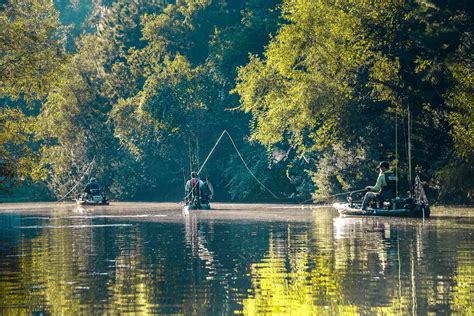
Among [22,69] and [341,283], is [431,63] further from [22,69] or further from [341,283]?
[341,283]

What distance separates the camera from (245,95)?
70562mm

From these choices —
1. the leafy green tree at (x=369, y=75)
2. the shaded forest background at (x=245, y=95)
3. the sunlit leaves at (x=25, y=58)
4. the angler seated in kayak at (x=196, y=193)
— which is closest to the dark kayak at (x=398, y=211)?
the shaded forest background at (x=245, y=95)

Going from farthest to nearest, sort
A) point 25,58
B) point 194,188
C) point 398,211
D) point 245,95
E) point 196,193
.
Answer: point 245,95, point 196,193, point 194,188, point 25,58, point 398,211

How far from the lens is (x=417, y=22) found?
59719 mm

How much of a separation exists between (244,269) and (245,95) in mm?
45139

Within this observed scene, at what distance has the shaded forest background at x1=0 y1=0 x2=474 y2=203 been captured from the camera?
56.1m

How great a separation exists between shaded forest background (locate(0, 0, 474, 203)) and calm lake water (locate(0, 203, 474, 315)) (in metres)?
13.2

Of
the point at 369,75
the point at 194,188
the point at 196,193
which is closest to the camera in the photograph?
the point at 369,75

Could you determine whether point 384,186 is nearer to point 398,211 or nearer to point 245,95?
point 398,211

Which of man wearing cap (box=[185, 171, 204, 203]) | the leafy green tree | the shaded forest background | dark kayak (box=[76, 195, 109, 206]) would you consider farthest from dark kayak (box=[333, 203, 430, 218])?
dark kayak (box=[76, 195, 109, 206])

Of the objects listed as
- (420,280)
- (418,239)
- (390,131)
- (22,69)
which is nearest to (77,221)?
(22,69)

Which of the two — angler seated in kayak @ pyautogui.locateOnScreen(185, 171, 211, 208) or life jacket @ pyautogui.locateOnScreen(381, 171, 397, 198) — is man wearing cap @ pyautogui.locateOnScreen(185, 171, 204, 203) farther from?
life jacket @ pyautogui.locateOnScreen(381, 171, 397, 198)

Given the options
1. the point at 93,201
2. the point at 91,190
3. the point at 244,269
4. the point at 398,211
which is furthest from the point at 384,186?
the point at 91,190

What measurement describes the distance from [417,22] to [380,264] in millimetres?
35360
